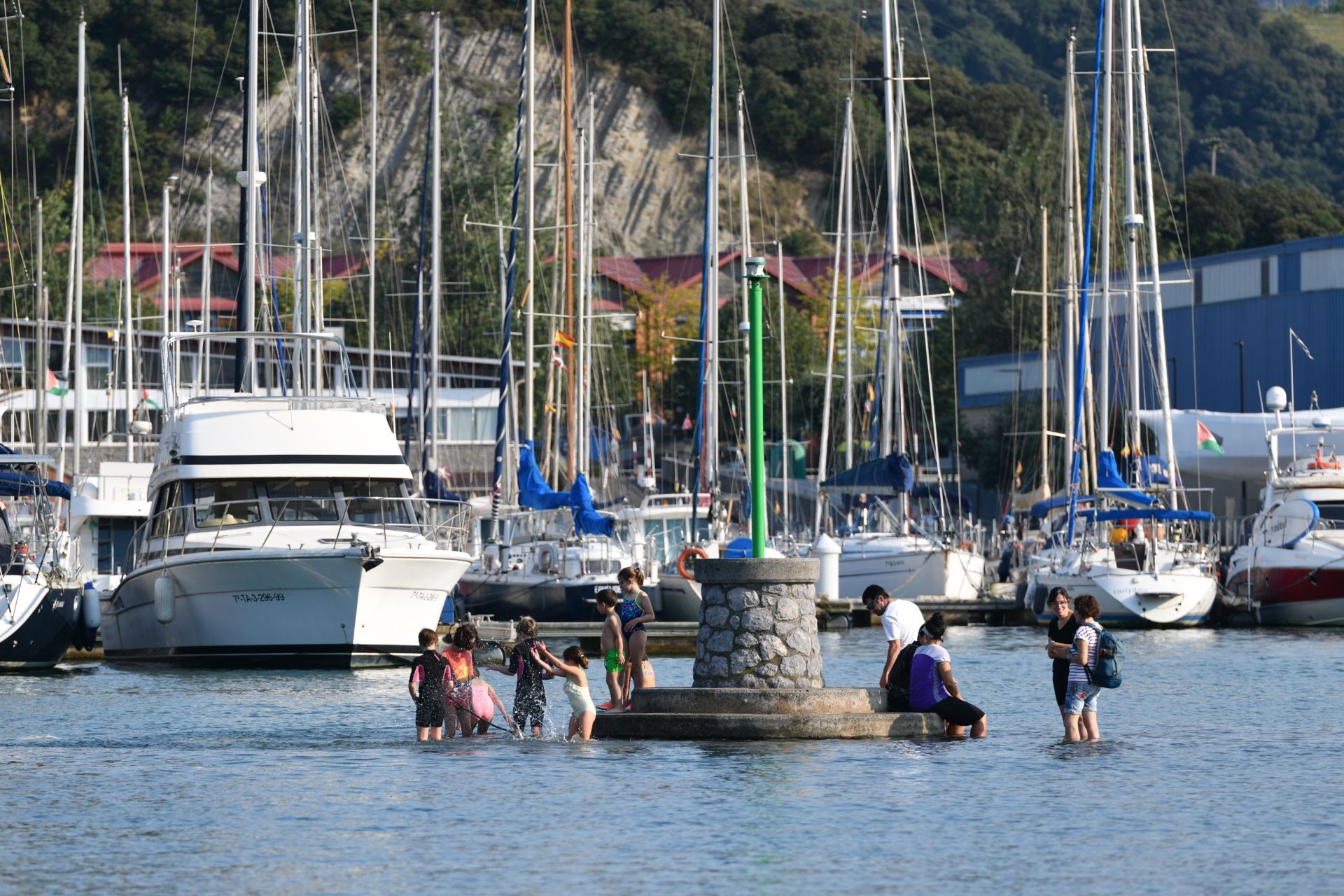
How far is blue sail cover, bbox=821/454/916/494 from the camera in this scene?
160 feet

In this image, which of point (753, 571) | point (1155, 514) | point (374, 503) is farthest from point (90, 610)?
point (1155, 514)

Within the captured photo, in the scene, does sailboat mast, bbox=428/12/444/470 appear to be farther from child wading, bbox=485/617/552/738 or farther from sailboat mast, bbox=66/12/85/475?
child wading, bbox=485/617/552/738

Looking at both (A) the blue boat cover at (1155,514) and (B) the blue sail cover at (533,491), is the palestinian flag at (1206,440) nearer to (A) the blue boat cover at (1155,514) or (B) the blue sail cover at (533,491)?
(A) the blue boat cover at (1155,514)

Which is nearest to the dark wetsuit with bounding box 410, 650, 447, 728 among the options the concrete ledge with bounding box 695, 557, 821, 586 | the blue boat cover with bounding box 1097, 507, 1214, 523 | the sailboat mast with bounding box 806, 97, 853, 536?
the concrete ledge with bounding box 695, 557, 821, 586

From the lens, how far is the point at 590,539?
4591 cm

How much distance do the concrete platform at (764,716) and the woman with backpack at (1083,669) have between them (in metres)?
1.38

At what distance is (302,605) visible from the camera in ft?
103

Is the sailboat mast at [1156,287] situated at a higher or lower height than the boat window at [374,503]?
higher

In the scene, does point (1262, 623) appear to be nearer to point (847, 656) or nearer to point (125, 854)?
point (847, 656)

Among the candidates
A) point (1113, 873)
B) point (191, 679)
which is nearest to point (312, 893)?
point (1113, 873)

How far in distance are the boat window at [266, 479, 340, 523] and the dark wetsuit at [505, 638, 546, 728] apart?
37.1 ft

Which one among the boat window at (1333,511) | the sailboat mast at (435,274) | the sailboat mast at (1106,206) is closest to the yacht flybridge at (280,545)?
the sailboat mast at (435,274)

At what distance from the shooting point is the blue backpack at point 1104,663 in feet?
67.1

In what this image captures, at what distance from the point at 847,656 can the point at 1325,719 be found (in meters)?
12.8
